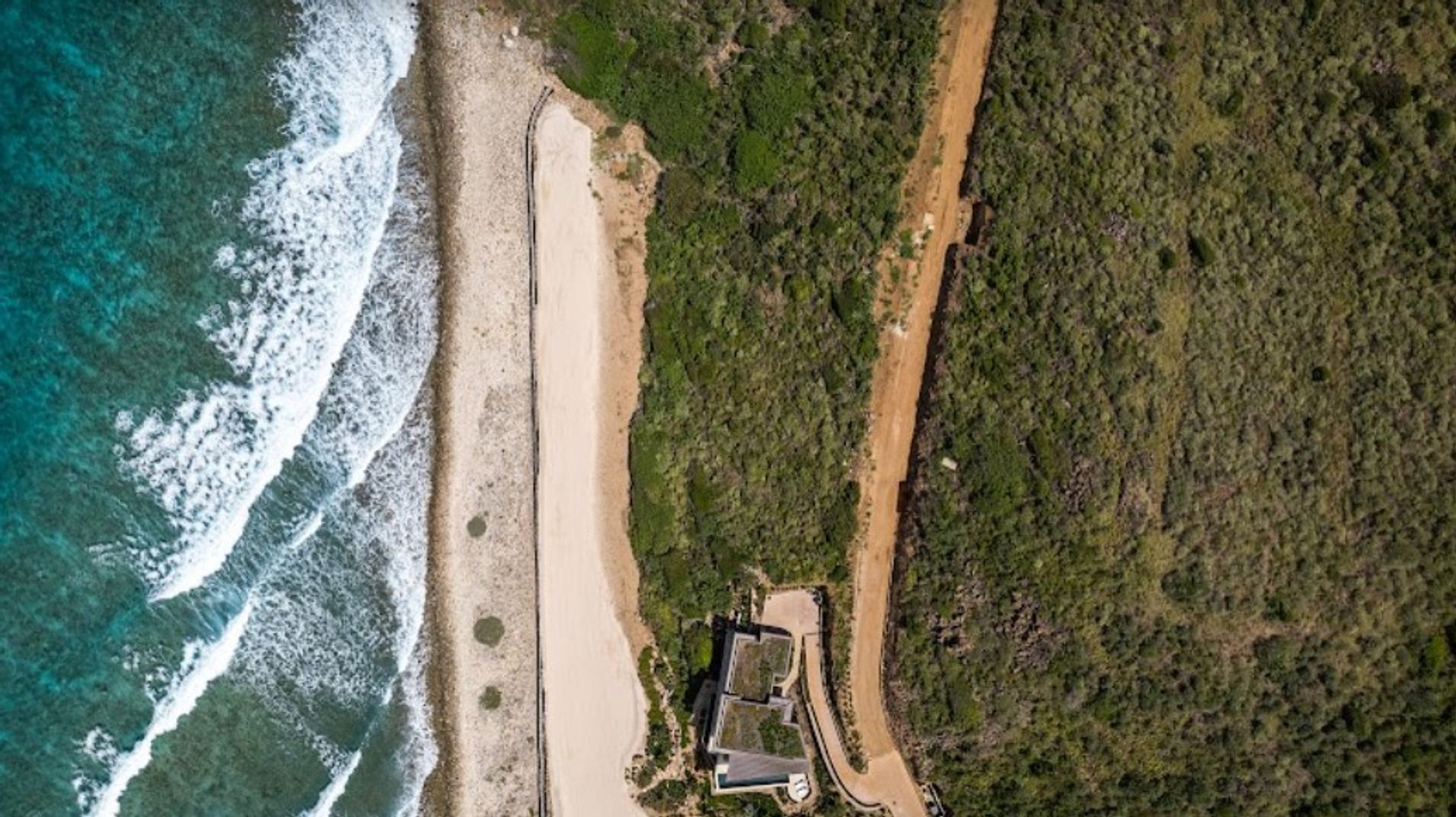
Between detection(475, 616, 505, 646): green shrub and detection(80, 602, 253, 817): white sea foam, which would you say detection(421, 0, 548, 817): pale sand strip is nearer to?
detection(475, 616, 505, 646): green shrub

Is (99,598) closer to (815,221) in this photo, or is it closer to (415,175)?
(415,175)

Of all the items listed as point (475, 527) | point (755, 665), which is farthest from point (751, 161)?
point (755, 665)

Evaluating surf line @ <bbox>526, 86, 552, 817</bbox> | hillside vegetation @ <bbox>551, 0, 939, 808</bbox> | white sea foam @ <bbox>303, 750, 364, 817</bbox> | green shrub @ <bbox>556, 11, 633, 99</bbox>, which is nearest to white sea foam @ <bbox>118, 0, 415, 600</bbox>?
surf line @ <bbox>526, 86, 552, 817</bbox>

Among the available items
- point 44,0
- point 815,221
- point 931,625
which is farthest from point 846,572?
point 44,0

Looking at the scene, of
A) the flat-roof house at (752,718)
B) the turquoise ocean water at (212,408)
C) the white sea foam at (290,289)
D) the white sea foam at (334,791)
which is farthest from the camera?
the flat-roof house at (752,718)

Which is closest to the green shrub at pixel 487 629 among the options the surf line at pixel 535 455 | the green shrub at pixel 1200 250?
the surf line at pixel 535 455

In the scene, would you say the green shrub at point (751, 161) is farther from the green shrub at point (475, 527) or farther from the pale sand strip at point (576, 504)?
the green shrub at point (475, 527)
